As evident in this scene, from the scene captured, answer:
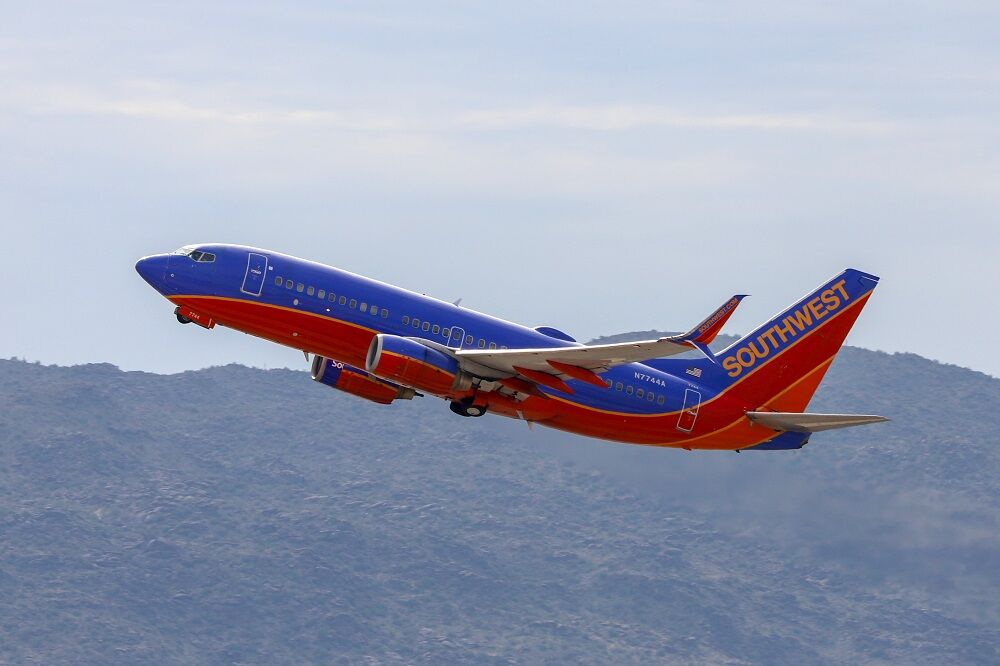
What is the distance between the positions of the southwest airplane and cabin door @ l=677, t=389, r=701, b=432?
3.3 inches

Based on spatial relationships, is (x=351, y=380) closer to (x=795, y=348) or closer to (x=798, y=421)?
(x=798, y=421)

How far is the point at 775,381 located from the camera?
273 feet

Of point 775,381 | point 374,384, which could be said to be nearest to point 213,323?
point 374,384

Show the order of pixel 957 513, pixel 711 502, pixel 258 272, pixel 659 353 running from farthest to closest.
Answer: pixel 957 513 → pixel 711 502 → pixel 258 272 → pixel 659 353

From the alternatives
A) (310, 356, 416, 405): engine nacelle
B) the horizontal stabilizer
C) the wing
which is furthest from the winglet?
(310, 356, 416, 405): engine nacelle

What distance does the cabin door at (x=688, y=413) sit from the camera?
79188mm

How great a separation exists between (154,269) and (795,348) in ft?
108

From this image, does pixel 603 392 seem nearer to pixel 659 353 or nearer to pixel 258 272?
pixel 659 353

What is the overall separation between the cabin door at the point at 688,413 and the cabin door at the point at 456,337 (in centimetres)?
1211

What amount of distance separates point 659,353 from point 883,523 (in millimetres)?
82461

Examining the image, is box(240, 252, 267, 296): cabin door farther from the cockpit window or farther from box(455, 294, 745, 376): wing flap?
box(455, 294, 745, 376): wing flap

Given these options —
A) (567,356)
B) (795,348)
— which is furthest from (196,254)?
(795,348)

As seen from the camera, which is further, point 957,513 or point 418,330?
point 957,513

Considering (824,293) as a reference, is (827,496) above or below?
below
